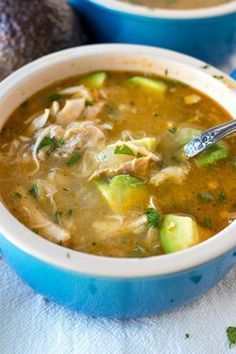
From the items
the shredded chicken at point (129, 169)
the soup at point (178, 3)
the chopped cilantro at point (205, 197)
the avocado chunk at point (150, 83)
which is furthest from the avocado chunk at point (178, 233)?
the soup at point (178, 3)

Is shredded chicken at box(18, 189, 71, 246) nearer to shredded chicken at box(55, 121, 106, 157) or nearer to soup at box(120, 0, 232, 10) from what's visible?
shredded chicken at box(55, 121, 106, 157)

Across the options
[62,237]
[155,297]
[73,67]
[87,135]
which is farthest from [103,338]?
[73,67]

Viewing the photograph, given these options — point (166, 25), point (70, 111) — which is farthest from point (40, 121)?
point (166, 25)

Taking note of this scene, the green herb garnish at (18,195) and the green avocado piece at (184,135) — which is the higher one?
the green avocado piece at (184,135)

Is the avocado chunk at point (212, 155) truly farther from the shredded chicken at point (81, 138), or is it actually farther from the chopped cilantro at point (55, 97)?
the chopped cilantro at point (55, 97)

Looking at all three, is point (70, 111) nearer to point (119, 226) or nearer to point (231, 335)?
point (119, 226)

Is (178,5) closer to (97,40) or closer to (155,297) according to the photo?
(97,40)

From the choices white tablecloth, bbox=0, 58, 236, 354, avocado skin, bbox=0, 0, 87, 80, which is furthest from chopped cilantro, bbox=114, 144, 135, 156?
avocado skin, bbox=0, 0, 87, 80
